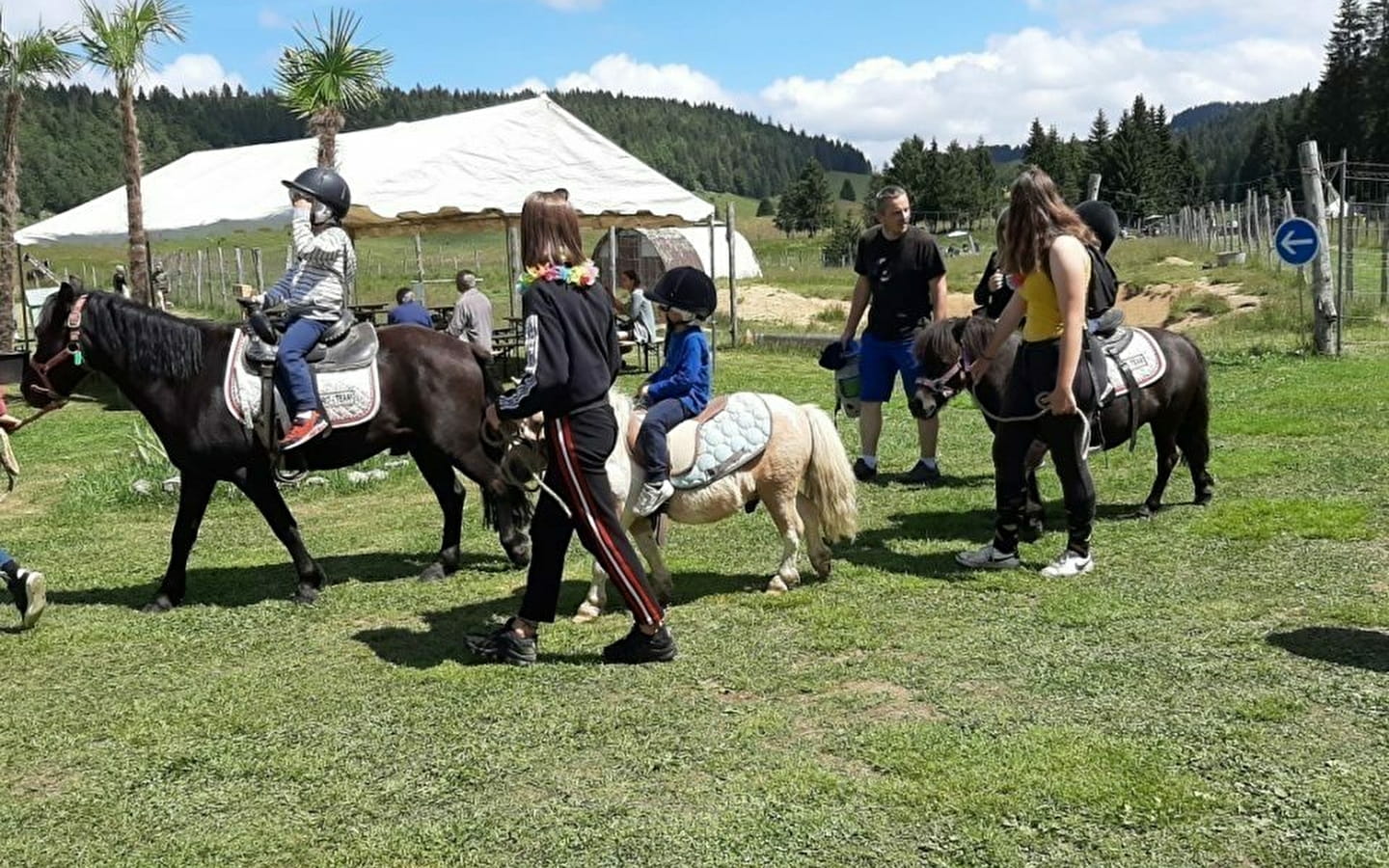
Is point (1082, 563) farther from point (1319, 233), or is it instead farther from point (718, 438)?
point (1319, 233)

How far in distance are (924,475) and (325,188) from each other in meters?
4.92

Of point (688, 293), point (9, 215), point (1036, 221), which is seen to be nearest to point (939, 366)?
point (1036, 221)

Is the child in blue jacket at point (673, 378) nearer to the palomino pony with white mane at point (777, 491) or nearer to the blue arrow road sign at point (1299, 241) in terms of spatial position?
the palomino pony with white mane at point (777, 491)

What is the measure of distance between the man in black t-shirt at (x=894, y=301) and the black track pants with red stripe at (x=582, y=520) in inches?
163

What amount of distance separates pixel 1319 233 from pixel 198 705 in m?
14.2

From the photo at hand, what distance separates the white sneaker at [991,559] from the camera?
6312 millimetres

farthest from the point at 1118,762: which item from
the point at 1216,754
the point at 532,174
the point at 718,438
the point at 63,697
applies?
the point at 532,174

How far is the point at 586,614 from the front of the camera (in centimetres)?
569

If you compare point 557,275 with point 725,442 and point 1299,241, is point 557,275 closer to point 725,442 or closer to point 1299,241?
point 725,442

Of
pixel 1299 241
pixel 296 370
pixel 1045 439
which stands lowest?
pixel 1045 439

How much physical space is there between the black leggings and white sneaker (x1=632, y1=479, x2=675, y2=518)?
2.00 meters

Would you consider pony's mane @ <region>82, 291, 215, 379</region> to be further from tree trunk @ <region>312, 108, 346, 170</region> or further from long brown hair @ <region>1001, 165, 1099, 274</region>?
tree trunk @ <region>312, 108, 346, 170</region>

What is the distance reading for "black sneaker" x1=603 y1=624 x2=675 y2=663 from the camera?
4.93m

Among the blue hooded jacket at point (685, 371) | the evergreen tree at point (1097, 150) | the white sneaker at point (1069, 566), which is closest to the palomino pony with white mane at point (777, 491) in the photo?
the blue hooded jacket at point (685, 371)
